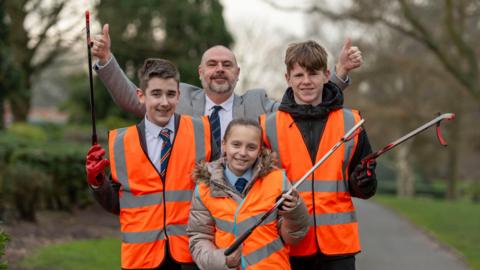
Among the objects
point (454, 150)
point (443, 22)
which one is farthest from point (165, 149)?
point (454, 150)

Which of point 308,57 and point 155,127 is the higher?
point 308,57

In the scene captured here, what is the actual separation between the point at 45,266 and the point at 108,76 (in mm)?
4756

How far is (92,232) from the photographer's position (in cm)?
1251

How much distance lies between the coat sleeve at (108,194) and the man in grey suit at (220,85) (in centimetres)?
69

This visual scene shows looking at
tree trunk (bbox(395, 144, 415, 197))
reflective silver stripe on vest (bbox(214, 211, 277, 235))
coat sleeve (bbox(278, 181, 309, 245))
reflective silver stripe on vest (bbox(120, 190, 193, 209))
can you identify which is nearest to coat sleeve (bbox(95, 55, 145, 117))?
reflective silver stripe on vest (bbox(120, 190, 193, 209))

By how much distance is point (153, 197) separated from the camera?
4539mm

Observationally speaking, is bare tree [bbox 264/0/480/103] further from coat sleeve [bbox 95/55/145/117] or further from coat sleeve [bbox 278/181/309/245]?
coat sleeve [bbox 278/181/309/245]

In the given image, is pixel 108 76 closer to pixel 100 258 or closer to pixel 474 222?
pixel 100 258

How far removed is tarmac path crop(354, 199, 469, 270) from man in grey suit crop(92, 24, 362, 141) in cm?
617

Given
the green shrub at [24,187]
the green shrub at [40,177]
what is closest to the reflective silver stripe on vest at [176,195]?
the green shrub at [40,177]

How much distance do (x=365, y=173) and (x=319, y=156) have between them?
0.29 meters

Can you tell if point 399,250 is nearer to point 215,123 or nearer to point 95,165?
point 215,123

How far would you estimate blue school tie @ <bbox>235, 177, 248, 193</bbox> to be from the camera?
437 cm

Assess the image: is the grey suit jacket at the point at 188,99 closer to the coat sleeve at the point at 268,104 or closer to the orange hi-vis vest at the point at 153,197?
the coat sleeve at the point at 268,104
